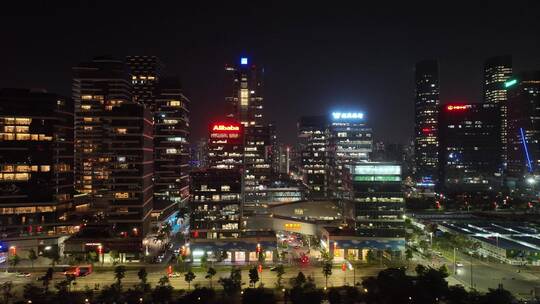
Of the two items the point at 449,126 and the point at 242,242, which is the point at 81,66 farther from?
the point at 449,126

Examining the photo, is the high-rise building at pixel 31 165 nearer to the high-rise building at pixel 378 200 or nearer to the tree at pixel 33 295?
the tree at pixel 33 295

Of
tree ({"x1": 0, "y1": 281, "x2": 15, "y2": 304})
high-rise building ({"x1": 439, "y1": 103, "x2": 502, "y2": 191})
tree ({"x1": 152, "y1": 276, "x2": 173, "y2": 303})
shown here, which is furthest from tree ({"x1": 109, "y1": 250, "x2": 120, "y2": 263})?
high-rise building ({"x1": 439, "y1": 103, "x2": 502, "y2": 191})

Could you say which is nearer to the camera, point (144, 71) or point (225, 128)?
point (225, 128)

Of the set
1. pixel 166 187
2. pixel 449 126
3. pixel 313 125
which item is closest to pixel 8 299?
pixel 166 187

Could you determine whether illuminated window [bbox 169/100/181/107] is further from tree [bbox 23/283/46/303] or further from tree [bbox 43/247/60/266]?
tree [bbox 23/283/46/303]

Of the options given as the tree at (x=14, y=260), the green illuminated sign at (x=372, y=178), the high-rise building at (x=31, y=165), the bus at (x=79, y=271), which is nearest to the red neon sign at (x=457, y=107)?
the green illuminated sign at (x=372, y=178)

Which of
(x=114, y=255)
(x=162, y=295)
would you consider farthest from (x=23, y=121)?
(x=162, y=295)

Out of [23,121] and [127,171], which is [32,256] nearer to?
[127,171]
